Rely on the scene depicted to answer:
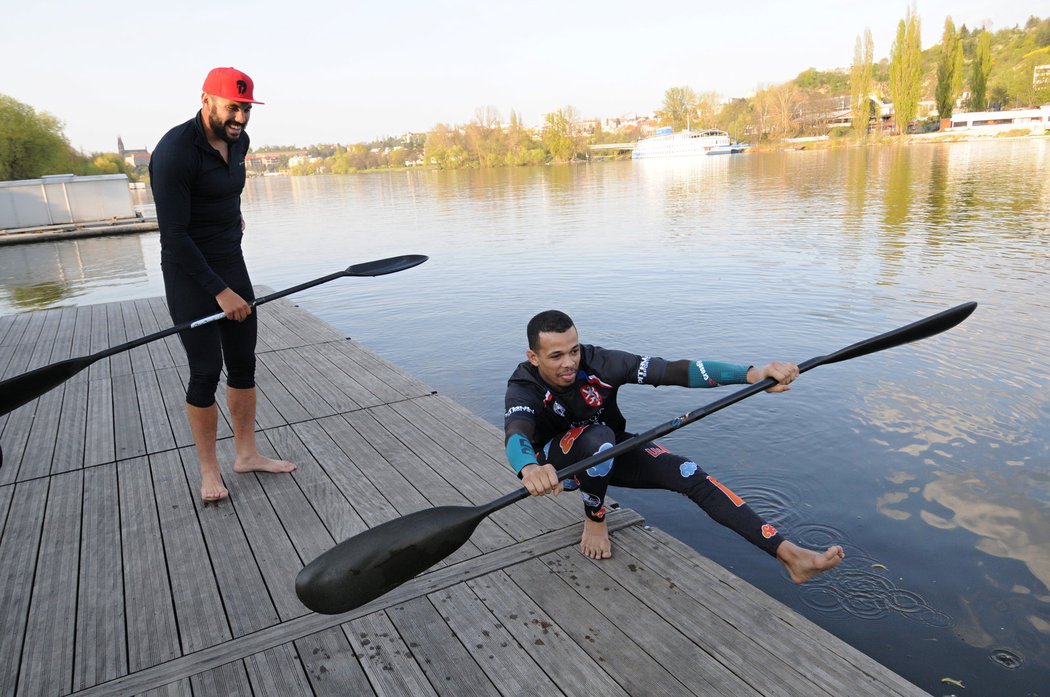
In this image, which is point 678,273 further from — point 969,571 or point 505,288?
point 969,571

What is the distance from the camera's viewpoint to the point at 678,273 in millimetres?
12586

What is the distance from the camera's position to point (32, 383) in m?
3.24

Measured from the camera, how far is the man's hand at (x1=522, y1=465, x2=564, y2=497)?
2.52 m

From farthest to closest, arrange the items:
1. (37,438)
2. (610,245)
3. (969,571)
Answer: (610,245) < (37,438) < (969,571)

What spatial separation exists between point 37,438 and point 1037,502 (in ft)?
21.5

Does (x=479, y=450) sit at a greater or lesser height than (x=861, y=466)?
greater

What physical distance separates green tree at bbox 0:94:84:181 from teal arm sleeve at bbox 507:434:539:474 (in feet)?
153

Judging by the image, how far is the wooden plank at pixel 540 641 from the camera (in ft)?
7.67

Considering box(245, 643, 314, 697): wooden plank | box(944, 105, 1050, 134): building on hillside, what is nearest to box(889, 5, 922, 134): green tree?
box(944, 105, 1050, 134): building on hillside

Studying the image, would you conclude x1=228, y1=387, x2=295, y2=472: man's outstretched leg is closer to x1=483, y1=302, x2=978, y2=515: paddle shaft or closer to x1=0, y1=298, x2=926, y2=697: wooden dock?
x1=0, y1=298, x2=926, y2=697: wooden dock

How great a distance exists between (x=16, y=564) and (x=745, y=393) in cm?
325

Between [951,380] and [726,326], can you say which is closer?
[951,380]

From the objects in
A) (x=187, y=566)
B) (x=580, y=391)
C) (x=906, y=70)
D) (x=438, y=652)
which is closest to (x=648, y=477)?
(x=580, y=391)

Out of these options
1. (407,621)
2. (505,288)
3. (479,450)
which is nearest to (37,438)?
(479,450)
